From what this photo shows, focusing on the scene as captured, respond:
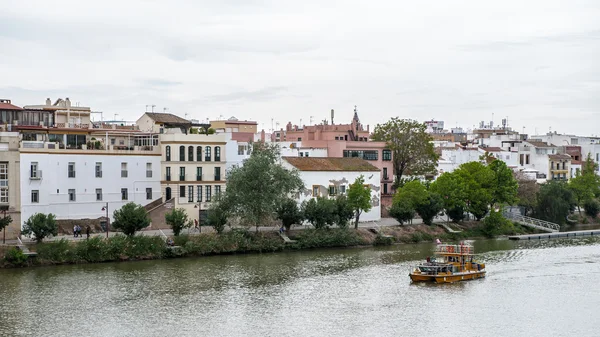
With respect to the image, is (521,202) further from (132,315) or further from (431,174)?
(132,315)

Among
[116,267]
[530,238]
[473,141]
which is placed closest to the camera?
[116,267]

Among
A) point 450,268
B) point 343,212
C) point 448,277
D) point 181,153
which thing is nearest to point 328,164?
point 343,212

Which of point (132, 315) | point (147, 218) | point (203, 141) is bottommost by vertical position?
point (132, 315)

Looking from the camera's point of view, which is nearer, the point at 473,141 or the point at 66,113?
the point at 66,113

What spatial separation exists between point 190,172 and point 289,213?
28.2 feet

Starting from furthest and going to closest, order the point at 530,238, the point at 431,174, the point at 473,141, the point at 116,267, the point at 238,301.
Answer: the point at 473,141, the point at 431,174, the point at 530,238, the point at 116,267, the point at 238,301

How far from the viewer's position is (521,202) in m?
80.4

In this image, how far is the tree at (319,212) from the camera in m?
63.0

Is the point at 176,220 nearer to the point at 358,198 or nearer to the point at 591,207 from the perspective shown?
the point at 358,198

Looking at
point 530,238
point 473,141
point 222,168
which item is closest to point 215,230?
point 222,168

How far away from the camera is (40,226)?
177ft

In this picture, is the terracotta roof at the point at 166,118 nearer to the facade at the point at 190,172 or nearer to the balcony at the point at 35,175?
the facade at the point at 190,172

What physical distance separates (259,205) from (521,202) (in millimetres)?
30578

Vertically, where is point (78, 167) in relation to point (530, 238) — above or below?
above
